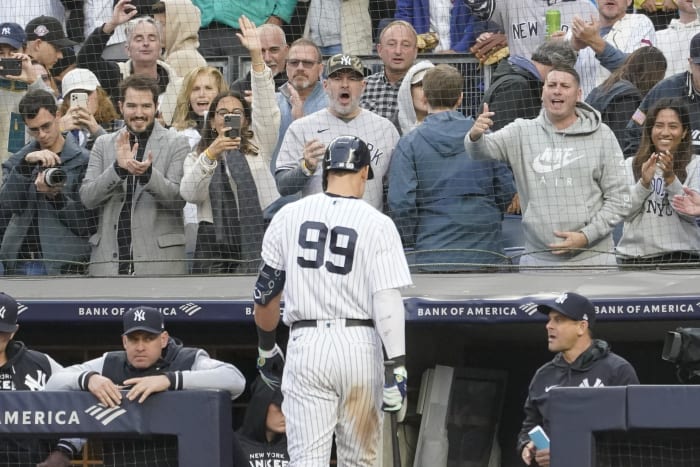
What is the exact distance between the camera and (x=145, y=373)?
670cm

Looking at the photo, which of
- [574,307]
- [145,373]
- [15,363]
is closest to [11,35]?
[15,363]

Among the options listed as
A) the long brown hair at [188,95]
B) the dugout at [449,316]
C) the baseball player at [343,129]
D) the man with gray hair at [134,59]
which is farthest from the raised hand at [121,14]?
the dugout at [449,316]

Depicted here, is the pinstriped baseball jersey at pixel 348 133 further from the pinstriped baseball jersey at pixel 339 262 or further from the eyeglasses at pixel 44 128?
the pinstriped baseball jersey at pixel 339 262

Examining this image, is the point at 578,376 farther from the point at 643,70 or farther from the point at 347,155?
the point at 643,70

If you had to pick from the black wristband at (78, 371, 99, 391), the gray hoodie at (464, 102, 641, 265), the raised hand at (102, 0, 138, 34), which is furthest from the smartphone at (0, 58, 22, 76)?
the black wristband at (78, 371, 99, 391)

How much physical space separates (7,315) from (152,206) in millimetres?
1822

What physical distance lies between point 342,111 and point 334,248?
2.57 meters

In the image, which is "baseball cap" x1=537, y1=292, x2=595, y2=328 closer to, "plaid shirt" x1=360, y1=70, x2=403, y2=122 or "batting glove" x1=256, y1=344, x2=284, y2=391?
"batting glove" x1=256, y1=344, x2=284, y2=391

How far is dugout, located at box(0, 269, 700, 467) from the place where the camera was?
7816mm

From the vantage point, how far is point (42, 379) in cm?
703

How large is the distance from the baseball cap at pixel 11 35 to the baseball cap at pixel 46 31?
0.38 m

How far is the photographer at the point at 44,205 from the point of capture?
8.78 metres

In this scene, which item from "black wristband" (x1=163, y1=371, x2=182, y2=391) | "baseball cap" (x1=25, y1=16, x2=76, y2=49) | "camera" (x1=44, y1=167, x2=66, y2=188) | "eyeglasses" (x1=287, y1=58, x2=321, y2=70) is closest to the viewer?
"black wristband" (x1=163, y1=371, x2=182, y2=391)

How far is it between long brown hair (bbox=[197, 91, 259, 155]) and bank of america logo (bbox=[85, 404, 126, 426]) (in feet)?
9.12
